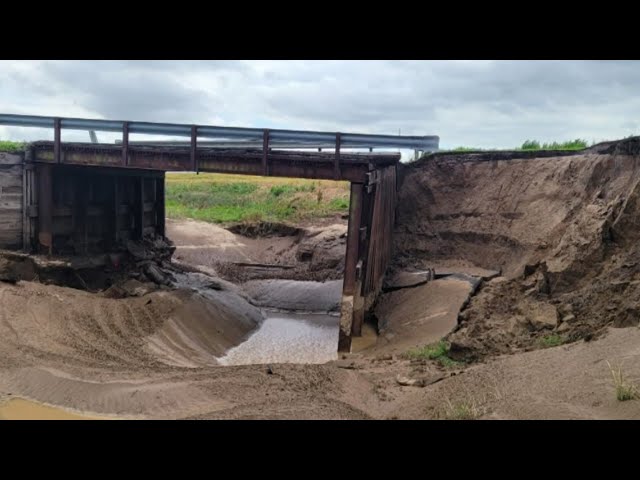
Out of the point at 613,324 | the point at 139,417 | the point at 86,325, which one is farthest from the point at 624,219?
the point at 86,325

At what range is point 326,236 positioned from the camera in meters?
29.4

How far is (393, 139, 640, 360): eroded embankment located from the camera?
38.9 ft

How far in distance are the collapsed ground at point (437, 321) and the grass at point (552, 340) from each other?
0.14ft

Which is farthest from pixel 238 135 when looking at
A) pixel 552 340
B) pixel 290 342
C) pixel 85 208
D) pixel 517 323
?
pixel 552 340

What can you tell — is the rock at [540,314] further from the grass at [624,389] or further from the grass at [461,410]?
the grass at [624,389]

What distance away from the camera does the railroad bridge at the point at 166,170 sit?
650 inches

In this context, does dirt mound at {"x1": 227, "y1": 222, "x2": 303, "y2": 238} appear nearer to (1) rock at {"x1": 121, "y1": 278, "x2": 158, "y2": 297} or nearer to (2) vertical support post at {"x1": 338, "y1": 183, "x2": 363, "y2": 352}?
(1) rock at {"x1": 121, "y1": 278, "x2": 158, "y2": 297}

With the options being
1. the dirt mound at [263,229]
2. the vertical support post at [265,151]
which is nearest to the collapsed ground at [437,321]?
the vertical support post at [265,151]

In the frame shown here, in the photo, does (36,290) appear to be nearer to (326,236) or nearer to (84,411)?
(84,411)

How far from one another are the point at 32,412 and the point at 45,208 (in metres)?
10.6

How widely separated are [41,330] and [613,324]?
11.9 metres

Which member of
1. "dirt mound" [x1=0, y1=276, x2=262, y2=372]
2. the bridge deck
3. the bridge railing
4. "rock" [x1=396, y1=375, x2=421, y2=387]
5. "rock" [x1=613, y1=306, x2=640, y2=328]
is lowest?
"dirt mound" [x1=0, y1=276, x2=262, y2=372]

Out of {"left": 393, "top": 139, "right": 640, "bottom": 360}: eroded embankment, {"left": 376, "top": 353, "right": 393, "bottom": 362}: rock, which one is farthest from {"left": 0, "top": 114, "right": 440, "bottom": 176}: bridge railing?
{"left": 376, "top": 353, "right": 393, "bottom": 362}: rock

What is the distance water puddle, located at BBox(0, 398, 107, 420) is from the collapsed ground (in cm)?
25
